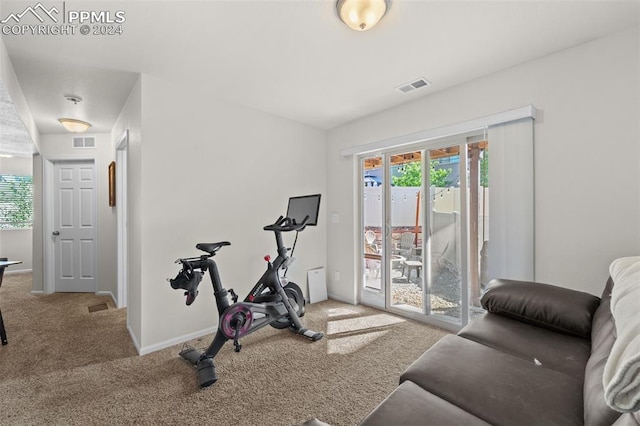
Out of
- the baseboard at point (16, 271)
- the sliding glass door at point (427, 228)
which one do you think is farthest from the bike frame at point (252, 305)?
the baseboard at point (16, 271)

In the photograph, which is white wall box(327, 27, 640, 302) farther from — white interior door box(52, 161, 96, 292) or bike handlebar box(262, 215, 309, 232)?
white interior door box(52, 161, 96, 292)

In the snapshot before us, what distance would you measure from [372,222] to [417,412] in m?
2.81

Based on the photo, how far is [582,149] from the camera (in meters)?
2.08

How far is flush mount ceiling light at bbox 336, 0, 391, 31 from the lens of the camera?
1.58 m

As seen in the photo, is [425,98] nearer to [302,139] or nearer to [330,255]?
[302,139]

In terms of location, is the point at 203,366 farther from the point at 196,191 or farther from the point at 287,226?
the point at 196,191

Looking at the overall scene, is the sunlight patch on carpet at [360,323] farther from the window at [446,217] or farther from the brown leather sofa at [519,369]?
the brown leather sofa at [519,369]

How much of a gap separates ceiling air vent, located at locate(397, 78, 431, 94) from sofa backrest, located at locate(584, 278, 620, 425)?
204 cm

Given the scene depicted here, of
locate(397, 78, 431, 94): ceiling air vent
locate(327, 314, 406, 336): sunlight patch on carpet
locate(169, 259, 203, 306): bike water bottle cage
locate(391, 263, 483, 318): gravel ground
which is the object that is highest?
locate(397, 78, 431, 94): ceiling air vent

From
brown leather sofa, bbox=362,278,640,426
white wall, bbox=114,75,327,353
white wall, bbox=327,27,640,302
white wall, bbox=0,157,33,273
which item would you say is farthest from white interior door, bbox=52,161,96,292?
white wall, bbox=327,27,640,302

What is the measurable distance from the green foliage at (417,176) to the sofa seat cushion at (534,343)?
1.54 m

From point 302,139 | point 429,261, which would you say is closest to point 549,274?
point 429,261

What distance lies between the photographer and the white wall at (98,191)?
4.21 metres

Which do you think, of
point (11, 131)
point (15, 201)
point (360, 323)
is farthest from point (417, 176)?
point (15, 201)
